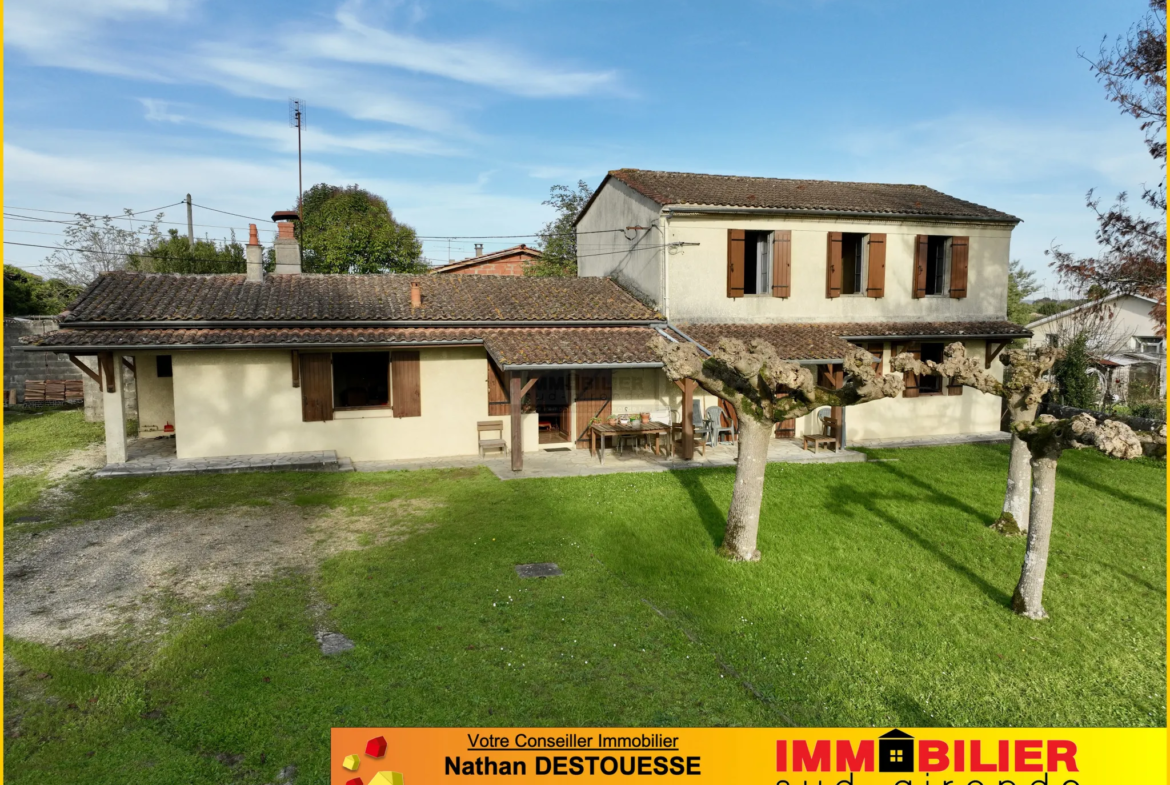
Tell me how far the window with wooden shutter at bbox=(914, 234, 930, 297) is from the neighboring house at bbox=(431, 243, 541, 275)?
60.7 feet

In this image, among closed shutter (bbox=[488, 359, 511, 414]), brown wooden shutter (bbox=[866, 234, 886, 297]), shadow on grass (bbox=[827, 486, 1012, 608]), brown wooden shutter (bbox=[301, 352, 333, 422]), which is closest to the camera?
shadow on grass (bbox=[827, 486, 1012, 608])

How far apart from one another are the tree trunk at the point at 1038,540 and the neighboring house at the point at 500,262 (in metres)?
26.4

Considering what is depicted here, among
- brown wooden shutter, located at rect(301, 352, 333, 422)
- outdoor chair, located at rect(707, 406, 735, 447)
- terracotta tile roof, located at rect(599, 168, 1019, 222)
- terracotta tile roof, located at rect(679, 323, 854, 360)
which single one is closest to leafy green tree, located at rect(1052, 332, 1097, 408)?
terracotta tile roof, located at rect(599, 168, 1019, 222)

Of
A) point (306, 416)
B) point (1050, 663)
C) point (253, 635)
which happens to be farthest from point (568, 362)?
point (1050, 663)

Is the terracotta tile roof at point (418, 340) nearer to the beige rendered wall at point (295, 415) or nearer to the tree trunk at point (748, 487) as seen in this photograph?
the beige rendered wall at point (295, 415)

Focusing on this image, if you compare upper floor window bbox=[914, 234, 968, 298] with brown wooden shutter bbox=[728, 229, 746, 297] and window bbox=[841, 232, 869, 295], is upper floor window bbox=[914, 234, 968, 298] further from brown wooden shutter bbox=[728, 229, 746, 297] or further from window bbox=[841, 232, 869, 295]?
brown wooden shutter bbox=[728, 229, 746, 297]

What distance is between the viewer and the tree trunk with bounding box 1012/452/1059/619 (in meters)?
6.55

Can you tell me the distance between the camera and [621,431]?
13.1 m

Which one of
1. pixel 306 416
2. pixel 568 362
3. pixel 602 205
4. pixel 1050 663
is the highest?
pixel 602 205

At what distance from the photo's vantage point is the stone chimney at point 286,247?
632 inches

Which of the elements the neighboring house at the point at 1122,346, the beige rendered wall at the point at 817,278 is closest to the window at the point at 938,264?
the beige rendered wall at the point at 817,278

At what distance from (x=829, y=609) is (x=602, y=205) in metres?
13.6

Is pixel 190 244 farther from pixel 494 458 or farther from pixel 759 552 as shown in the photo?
pixel 759 552

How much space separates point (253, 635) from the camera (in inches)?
231
